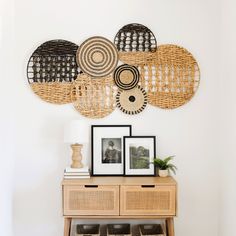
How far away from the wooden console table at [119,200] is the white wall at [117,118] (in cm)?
40

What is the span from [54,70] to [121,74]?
55cm

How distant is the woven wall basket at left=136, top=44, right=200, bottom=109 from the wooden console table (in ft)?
2.40

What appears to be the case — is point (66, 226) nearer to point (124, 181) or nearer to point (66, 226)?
point (66, 226)

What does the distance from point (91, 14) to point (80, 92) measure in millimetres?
646

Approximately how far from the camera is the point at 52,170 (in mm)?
3387

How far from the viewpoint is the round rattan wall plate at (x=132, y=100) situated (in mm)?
3377

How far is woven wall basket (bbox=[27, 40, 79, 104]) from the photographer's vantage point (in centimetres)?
334

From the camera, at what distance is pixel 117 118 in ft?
11.1

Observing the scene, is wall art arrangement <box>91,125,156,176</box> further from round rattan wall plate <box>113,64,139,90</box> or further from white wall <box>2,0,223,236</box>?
round rattan wall plate <box>113,64,139,90</box>
